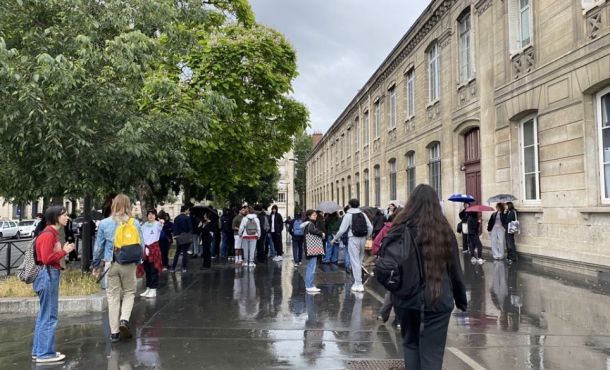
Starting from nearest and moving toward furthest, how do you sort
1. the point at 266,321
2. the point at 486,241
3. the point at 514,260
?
the point at 266,321
the point at 514,260
the point at 486,241

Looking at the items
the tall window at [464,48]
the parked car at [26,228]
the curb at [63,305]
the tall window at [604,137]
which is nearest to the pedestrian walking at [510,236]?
the tall window at [604,137]

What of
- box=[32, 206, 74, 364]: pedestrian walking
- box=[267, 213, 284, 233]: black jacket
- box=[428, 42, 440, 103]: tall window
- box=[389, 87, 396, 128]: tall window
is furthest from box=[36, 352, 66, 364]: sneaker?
box=[389, 87, 396, 128]: tall window

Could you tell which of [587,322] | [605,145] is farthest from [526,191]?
[587,322]

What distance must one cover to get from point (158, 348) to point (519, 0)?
44.4 ft

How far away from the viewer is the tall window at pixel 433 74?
19906mm

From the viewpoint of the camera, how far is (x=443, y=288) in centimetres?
366

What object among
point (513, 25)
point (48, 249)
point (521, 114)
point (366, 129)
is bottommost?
point (48, 249)

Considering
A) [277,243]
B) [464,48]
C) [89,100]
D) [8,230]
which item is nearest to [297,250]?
[277,243]

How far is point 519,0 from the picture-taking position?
14.1 meters

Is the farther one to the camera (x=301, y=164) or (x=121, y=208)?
(x=301, y=164)

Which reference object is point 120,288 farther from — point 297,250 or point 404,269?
point 297,250

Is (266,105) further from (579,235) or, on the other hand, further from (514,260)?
(579,235)

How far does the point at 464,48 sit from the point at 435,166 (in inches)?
193

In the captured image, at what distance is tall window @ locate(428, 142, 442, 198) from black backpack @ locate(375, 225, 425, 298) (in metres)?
16.6
